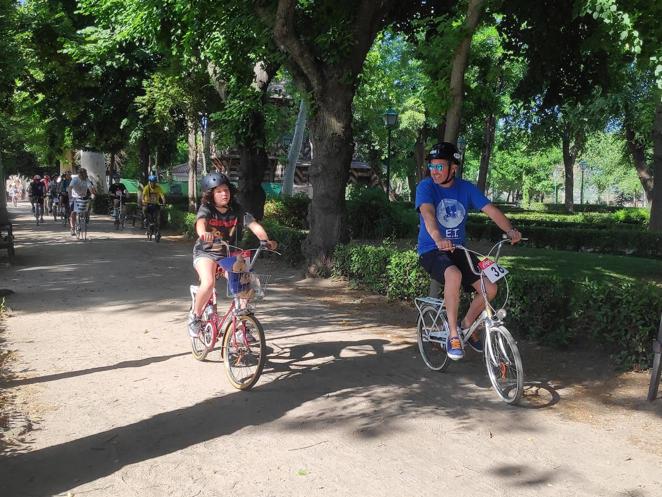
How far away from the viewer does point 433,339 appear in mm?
5715

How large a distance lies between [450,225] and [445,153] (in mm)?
638

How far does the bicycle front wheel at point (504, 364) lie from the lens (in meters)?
4.79

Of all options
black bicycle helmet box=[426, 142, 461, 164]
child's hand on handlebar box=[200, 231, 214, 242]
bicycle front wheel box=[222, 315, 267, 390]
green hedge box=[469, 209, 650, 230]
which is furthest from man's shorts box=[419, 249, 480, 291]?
green hedge box=[469, 209, 650, 230]

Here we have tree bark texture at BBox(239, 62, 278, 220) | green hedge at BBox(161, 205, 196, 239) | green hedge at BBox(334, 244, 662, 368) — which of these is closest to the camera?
green hedge at BBox(334, 244, 662, 368)

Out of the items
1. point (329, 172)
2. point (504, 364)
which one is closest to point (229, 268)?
point (504, 364)

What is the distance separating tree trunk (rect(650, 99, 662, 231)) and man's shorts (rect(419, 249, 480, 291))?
12.7 metres

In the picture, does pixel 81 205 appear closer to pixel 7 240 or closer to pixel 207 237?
pixel 7 240

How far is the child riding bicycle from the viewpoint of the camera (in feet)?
18.4

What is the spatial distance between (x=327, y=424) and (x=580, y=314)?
306cm

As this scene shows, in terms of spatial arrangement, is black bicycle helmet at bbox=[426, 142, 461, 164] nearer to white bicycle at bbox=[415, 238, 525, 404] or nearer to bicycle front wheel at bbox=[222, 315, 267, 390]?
white bicycle at bbox=[415, 238, 525, 404]

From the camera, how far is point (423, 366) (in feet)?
19.9

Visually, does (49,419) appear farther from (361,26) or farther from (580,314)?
(361,26)

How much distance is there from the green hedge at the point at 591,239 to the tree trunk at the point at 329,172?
10.6 metres

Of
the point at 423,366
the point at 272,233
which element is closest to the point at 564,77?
the point at 272,233
